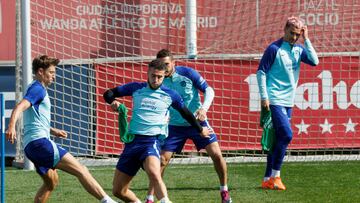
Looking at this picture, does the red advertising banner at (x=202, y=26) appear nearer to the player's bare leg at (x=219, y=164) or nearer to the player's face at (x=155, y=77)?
the player's bare leg at (x=219, y=164)

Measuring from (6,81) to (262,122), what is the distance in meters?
4.97

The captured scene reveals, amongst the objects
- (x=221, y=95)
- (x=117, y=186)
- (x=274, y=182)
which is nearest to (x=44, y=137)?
(x=117, y=186)

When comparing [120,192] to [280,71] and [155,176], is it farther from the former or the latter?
[280,71]

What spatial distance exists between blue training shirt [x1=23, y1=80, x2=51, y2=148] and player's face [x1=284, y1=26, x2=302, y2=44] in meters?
3.42

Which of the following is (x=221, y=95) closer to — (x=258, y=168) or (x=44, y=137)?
(x=258, y=168)

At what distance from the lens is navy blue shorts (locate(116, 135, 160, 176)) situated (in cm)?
959

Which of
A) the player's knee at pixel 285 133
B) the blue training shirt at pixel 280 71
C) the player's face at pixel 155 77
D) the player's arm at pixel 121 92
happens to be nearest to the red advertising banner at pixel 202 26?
the blue training shirt at pixel 280 71

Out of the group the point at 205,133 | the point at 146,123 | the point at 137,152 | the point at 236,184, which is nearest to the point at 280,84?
the point at 236,184

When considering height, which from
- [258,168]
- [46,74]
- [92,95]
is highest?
[46,74]

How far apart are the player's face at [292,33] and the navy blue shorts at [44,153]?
349 cm

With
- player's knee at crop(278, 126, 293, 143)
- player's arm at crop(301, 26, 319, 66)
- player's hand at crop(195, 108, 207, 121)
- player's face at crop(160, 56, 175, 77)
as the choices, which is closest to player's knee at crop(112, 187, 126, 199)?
player's hand at crop(195, 108, 207, 121)

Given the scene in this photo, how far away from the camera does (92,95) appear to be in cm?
1549

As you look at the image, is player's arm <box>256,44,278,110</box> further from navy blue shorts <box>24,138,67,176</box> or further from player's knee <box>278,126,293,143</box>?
navy blue shorts <box>24,138,67,176</box>

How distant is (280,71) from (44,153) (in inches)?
139
